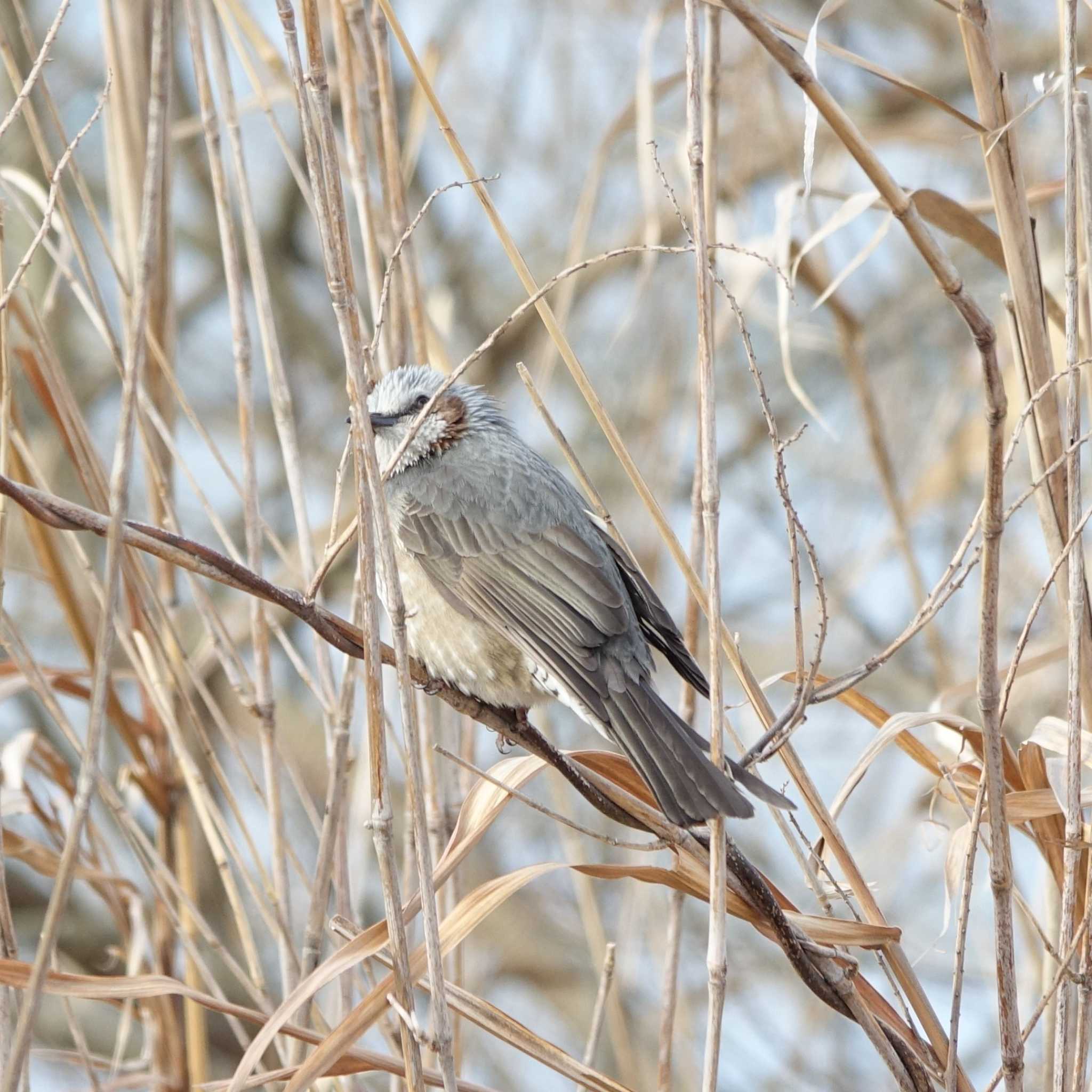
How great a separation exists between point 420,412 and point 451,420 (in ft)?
1.19

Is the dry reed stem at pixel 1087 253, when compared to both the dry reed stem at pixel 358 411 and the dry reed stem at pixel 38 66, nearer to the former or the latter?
the dry reed stem at pixel 358 411

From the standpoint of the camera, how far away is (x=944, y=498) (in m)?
4.90

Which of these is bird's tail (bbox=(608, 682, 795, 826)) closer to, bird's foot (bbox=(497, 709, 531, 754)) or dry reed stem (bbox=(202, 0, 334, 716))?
bird's foot (bbox=(497, 709, 531, 754))

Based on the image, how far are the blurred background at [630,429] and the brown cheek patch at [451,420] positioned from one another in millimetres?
247

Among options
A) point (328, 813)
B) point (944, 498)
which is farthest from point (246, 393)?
point (944, 498)

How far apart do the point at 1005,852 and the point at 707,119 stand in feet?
4.42

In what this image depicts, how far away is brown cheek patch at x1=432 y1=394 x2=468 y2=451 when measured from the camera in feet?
10.3

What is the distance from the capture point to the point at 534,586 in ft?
8.80

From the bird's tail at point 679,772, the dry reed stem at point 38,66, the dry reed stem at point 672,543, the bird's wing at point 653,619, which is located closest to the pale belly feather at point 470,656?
the bird's wing at point 653,619

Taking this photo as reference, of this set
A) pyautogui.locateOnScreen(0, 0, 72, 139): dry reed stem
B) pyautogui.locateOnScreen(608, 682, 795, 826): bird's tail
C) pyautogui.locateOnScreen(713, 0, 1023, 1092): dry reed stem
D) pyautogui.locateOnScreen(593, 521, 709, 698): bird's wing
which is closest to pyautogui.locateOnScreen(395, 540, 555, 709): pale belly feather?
pyautogui.locateOnScreen(593, 521, 709, 698): bird's wing

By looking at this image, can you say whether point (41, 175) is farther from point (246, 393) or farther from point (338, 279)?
point (338, 279)

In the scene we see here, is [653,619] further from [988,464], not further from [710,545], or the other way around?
[988,464]

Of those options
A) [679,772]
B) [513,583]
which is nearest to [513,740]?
[679,772]

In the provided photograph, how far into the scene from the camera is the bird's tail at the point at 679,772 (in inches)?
72.0
